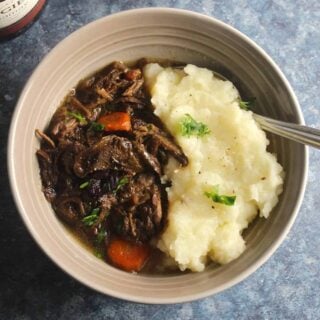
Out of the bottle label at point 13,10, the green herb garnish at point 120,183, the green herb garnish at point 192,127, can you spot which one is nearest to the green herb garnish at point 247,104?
the green herb garnish at point 192,127

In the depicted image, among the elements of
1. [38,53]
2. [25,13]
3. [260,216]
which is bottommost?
[260,216]

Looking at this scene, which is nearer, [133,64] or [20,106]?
[20,106]

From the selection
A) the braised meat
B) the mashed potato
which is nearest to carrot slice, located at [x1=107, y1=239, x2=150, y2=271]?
the braised meat

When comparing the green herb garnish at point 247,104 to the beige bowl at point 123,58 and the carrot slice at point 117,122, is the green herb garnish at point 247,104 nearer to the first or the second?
the beige bowl at point 123,58

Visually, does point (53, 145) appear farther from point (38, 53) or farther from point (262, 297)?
point (262, 297)

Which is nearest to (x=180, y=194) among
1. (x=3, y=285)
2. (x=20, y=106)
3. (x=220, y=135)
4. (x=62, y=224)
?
(x=220, y=135)

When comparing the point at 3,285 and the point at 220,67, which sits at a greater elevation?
the point at 220,67
